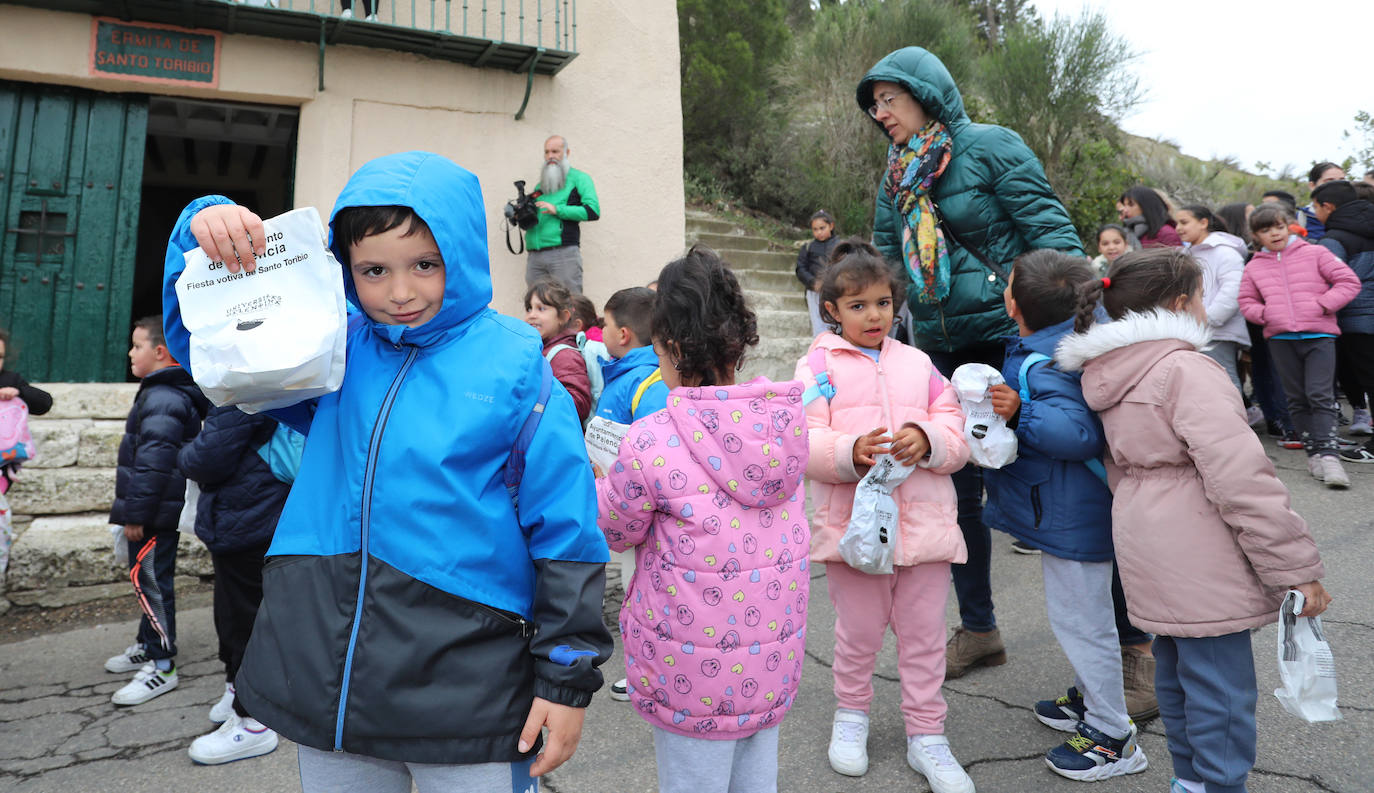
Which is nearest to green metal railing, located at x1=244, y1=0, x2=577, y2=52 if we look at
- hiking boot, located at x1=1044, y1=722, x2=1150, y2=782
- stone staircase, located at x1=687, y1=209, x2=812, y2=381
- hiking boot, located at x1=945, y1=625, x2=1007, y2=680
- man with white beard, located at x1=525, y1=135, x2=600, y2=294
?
man with white beard, located at x1=525, y1=135, x2=600, y2=294

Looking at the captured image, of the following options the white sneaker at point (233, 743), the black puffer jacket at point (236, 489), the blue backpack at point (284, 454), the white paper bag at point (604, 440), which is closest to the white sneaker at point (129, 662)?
the white sneaker at point (233, 743)

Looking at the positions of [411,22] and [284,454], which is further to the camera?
[411,22]

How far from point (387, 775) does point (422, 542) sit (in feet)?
1.52

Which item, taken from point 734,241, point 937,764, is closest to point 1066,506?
point 937,764

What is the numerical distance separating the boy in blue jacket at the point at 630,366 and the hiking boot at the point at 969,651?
5.12 ft

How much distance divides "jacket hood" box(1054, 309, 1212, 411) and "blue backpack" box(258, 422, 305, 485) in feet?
8.63

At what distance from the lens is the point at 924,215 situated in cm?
321

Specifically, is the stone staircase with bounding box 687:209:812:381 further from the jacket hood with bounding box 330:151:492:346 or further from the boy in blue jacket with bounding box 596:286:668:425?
the jacket hood with bounding box 330:151:492:346

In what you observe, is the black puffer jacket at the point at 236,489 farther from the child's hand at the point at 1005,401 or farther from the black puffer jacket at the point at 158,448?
the child's hand at the point at 1005,401

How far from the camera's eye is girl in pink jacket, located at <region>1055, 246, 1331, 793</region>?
79.1 inches

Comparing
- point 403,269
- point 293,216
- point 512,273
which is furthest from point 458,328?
point 512,273

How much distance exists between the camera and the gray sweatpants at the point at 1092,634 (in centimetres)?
249

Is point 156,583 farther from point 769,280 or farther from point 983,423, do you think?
point 769,280

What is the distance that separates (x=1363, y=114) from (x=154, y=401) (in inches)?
703
